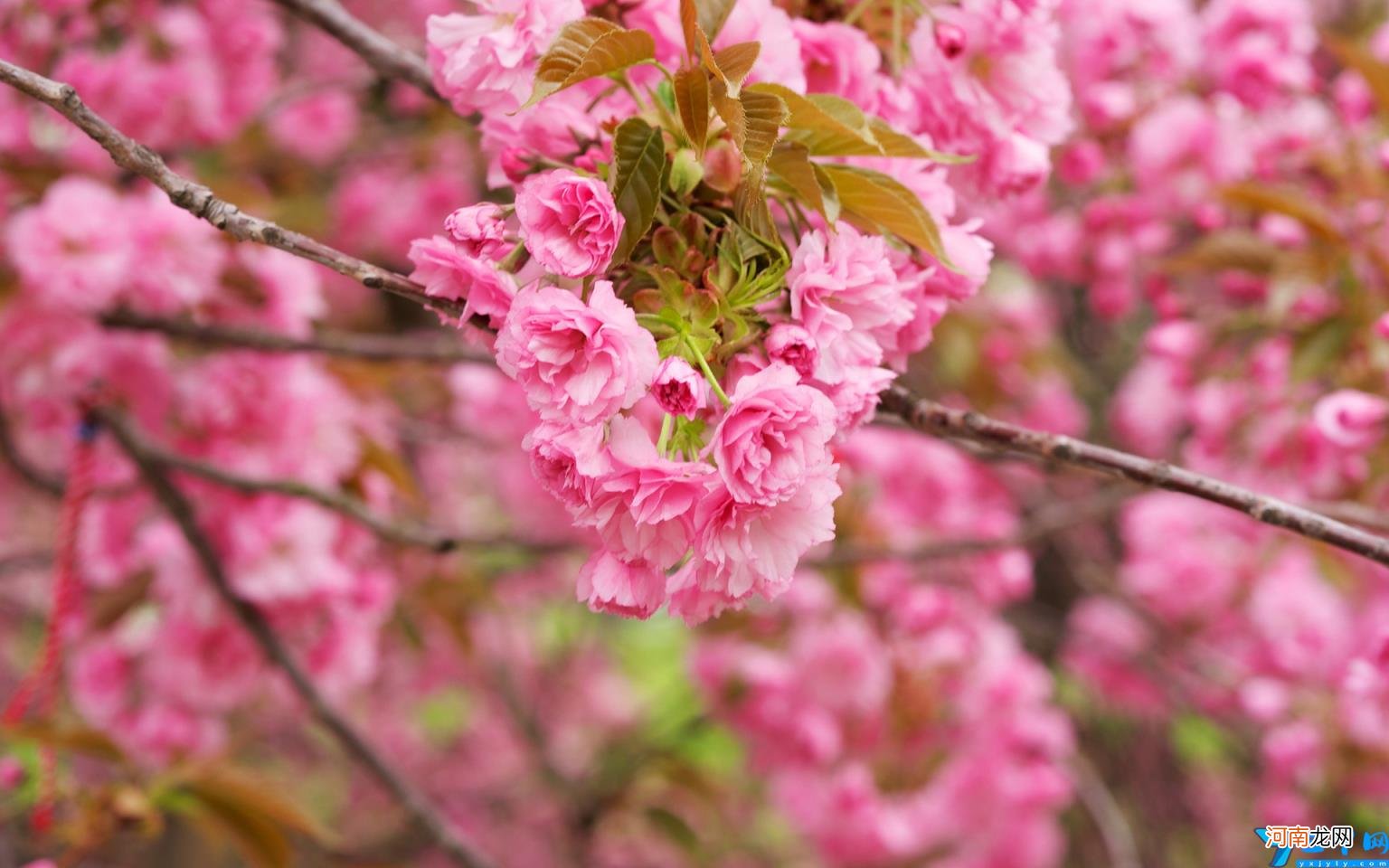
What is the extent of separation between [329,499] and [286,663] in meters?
0.42

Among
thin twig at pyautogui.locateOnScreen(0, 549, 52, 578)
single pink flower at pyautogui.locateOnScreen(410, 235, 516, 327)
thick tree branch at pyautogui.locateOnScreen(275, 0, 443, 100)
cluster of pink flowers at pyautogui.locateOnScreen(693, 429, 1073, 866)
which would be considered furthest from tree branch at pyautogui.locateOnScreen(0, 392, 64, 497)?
single pink flower at pyautogui.locateOnScreen(410, 235, 516, 327)

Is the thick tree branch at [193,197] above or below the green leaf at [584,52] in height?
below

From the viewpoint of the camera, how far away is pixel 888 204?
0.65 metres

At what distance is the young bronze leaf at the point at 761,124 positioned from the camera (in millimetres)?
570

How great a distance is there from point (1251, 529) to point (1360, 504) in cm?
114

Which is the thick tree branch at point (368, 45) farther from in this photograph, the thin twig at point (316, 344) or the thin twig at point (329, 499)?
the thin twig at point (329, 499)

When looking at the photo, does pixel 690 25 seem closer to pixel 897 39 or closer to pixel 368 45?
pixel 897 39

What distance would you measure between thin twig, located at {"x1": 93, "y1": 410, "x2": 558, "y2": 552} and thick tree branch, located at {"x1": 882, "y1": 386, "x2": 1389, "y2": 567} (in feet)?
1.75

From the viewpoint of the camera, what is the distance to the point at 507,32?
65 centimetres

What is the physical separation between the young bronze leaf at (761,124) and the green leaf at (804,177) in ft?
0.17

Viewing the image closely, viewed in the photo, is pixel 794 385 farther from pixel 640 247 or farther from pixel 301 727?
pixel 301 727

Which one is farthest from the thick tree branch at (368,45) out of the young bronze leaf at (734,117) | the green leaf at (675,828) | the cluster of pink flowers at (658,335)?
the green leaf at (675,828)

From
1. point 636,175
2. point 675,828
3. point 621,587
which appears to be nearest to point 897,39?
point 636,175

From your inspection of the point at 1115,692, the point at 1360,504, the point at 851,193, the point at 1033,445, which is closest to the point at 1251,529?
the point at 1115,692
